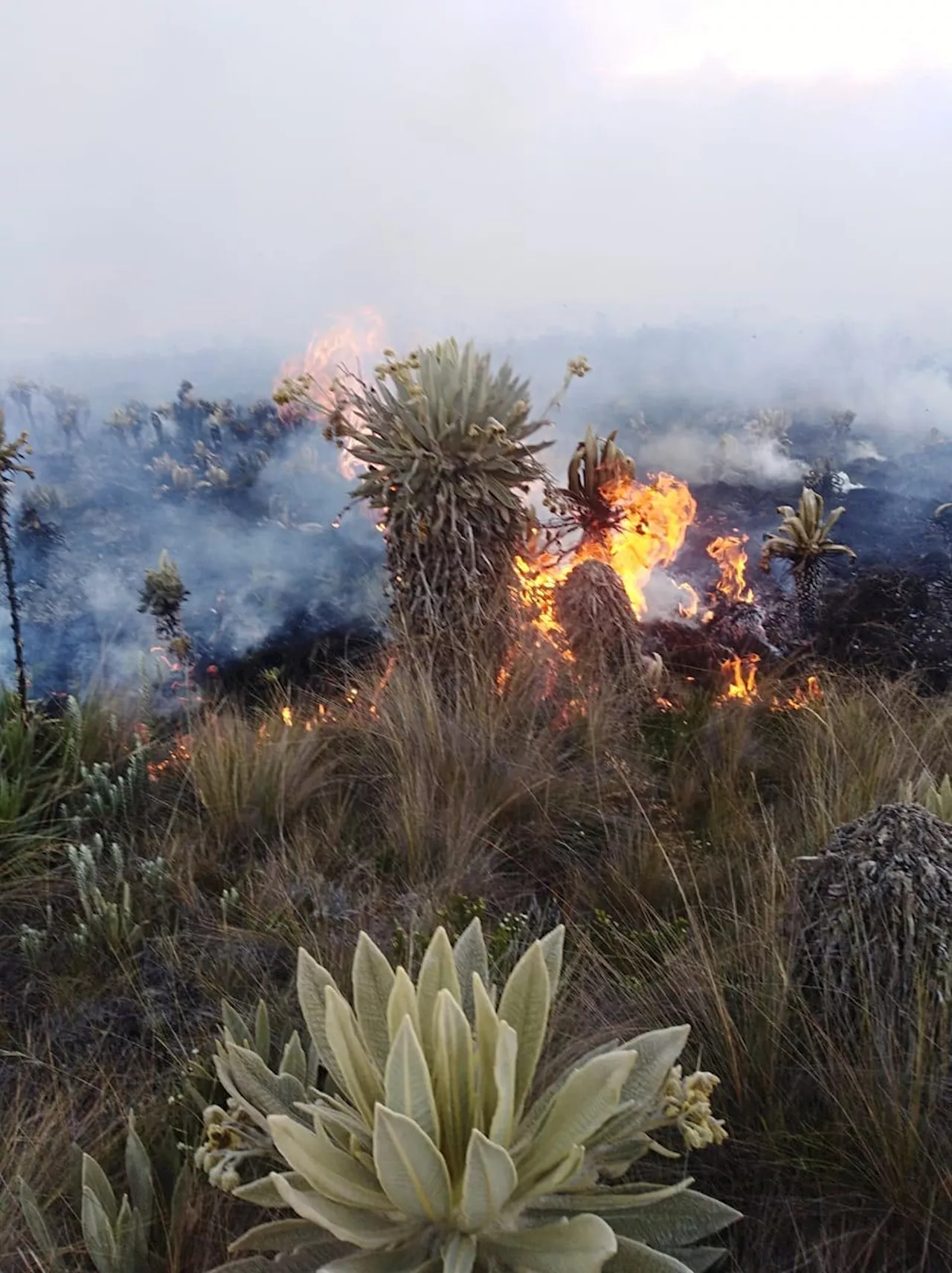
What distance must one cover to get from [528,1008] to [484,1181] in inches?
12.2

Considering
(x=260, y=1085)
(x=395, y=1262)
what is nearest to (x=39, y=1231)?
(x=260, y=1085)

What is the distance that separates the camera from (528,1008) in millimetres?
1345

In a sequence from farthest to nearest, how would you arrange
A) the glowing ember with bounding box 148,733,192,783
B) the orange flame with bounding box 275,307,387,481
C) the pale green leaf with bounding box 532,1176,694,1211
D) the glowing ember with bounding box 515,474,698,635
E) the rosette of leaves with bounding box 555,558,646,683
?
the orange flame with bounding box 275,307,387,481 < the glowing ember with bounding box 515,474,698,635 < the rosette of leaves with bounding box 555,558,646,683 < the glowing ember with bounding box 148,733,192,783 < the pale green leaf with bounding box 532,1176,694,1211

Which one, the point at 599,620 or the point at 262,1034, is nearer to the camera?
the point at 262,1034

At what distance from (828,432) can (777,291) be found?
0.83 meters

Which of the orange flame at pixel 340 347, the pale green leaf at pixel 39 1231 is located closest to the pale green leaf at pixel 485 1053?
the pale green leaf at pixel 39 1231

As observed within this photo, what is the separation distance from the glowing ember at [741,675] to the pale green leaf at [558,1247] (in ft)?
11.2

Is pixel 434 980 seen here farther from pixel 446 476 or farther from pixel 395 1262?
pixel 446 476

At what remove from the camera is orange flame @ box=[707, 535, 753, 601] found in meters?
5.14

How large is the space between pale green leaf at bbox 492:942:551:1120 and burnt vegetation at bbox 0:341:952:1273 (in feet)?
1.39

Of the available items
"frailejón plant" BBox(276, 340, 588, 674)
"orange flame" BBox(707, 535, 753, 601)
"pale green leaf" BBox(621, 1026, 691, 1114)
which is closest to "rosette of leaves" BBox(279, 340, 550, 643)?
"frailejón plant" BBox(276, 340, 588, 674)

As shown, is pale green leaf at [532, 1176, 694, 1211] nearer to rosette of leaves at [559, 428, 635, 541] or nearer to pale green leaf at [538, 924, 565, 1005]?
pale green leaf at [538, 924, 565, 1005]

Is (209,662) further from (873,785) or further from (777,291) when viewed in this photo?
(777,291)

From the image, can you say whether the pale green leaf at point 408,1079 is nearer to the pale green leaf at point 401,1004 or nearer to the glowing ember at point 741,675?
the pale green leaf at point 401,1004
